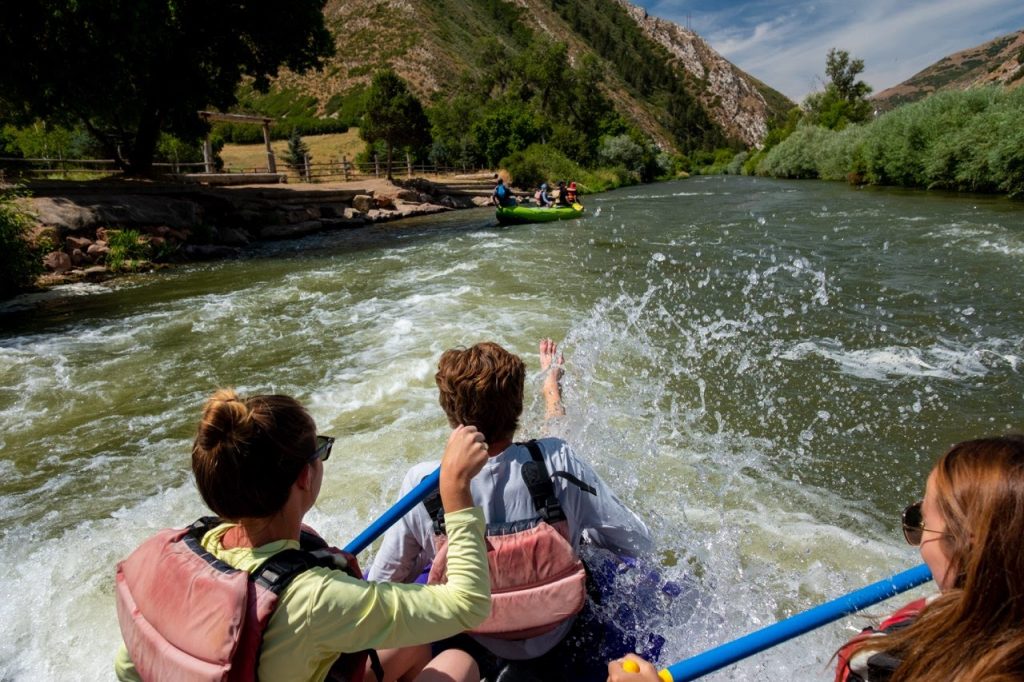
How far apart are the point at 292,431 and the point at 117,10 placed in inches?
598

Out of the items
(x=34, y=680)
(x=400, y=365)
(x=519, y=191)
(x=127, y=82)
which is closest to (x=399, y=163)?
(x=519, y=191)

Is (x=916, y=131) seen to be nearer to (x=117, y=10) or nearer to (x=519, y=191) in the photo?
(x=519, y=191)

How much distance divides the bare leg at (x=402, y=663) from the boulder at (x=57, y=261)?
14009 mm

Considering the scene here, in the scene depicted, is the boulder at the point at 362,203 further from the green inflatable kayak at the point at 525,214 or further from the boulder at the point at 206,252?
the boulder at the point at 206,252

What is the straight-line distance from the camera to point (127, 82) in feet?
48.0

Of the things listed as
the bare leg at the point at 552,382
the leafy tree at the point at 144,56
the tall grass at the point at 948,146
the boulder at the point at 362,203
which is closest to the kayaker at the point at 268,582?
the bare leg at the point at 552,382

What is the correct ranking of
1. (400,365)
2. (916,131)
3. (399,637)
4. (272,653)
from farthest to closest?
(916,131) < (400,365) < (399,637) < (272,653)

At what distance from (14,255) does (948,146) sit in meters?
26.1

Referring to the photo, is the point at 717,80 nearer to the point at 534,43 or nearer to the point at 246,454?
the point at 534,43

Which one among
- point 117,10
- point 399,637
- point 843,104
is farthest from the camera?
point 843,104

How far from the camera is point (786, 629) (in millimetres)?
1653

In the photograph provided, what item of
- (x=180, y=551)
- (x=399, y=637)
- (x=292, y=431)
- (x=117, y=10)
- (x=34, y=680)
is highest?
(x=117, y=10)

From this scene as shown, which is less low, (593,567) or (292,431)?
(292,431)

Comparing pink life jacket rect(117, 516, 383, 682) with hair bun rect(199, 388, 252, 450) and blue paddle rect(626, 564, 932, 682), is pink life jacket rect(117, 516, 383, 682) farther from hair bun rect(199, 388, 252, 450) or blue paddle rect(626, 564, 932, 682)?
blue paddle rect(626, 564, 932, 682)
